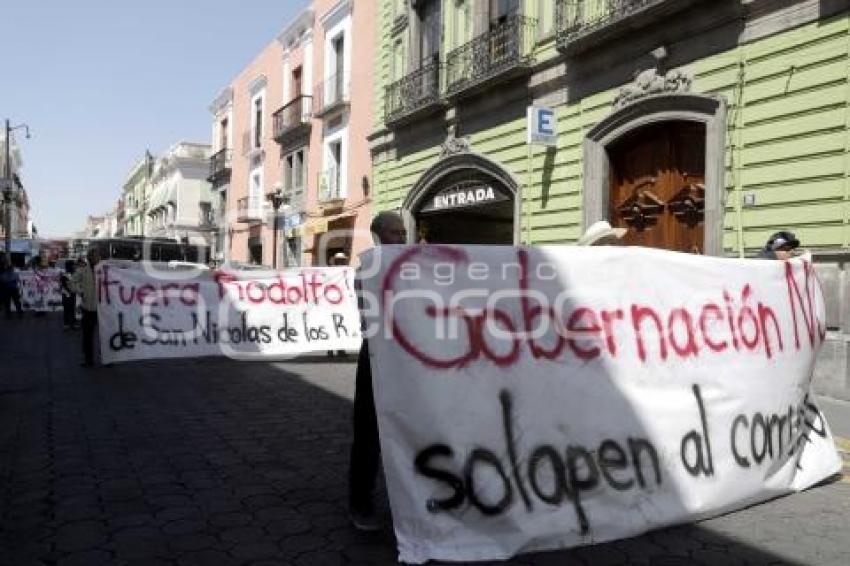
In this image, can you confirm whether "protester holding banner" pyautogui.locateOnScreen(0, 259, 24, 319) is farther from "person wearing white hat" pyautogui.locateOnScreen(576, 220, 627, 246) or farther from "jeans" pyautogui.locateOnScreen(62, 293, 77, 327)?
"person wearing white hat" pyautogui.locateOnScreen(576, 220, 627, 246)

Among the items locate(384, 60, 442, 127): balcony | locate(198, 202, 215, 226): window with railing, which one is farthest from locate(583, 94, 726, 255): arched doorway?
locate(198, 202, 215, 226): window with railing

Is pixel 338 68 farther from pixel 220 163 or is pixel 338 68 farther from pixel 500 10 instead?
pixel 220 163

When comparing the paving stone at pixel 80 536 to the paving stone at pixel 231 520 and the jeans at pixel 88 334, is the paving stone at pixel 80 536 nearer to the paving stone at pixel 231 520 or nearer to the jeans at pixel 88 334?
the paving stone at pixel 231 520

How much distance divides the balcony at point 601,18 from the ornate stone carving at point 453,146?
353 centimetres

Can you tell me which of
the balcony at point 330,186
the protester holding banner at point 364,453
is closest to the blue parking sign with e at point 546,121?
the protester holding banner at point 364,453

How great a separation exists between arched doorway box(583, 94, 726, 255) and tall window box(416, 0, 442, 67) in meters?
6.41

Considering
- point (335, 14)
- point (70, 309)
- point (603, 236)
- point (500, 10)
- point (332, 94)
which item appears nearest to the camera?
point (603, 236)

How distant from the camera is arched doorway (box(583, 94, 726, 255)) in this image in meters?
10.4

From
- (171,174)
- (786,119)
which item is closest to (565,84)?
(786,119)

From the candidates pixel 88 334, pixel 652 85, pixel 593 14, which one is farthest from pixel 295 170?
pixel 652 85

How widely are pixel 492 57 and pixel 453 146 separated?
2.07 m

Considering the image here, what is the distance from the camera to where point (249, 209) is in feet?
111

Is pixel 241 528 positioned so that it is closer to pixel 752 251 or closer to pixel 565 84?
pixel 752 251

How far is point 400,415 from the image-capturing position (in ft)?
11.3
